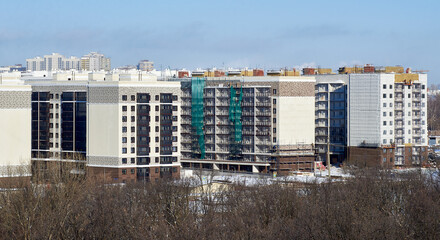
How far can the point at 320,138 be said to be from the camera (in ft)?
327

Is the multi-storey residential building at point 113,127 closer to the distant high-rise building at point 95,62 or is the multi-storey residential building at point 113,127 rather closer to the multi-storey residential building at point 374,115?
the multi-storey residential building at point 374,115

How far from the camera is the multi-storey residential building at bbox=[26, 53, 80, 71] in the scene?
6471 inches

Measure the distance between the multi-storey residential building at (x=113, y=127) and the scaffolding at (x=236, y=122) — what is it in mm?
9121

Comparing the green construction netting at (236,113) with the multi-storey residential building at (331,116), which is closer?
the green construction netting at (236,113)

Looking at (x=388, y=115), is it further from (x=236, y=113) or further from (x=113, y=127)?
(x=113, y=127)

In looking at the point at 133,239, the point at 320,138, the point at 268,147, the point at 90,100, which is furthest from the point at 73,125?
the point at 133,239

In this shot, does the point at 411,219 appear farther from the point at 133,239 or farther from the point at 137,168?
the point at 137,168

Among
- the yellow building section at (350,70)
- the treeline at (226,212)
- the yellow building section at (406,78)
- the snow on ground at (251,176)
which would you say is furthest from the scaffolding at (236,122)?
the treeline at (226,212)

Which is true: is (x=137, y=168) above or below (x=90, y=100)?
below

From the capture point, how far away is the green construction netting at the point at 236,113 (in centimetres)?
9388

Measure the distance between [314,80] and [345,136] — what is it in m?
8.20

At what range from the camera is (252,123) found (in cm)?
9362

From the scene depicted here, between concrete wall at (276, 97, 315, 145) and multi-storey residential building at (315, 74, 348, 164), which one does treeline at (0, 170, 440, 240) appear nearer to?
concrete wall at (276, 97, 315, 145)

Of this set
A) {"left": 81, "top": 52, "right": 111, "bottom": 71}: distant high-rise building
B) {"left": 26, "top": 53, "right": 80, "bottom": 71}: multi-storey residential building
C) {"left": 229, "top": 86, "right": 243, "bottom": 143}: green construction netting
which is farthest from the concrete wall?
{"left": 26, "top": 53, "right": 80, "bottom": 71}: multi-storey residential building
